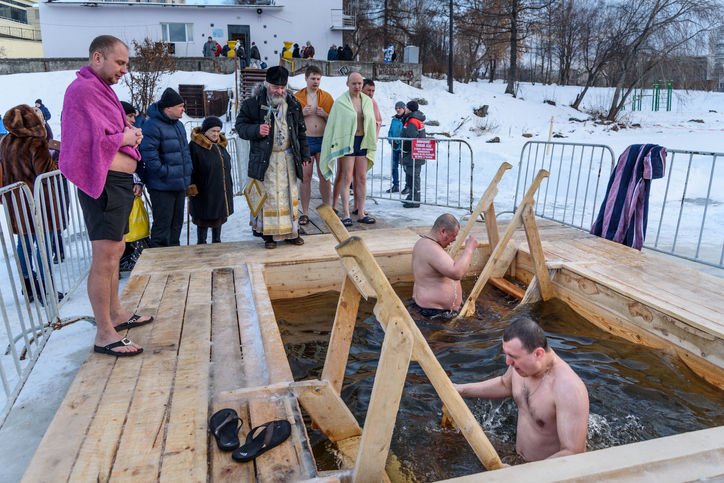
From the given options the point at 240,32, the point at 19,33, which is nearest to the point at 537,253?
the point at 240,32

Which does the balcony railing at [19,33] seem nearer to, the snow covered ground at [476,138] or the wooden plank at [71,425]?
the snow covered ground at [476,138]

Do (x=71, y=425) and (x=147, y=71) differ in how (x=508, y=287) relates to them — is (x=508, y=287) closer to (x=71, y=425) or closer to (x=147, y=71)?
(x=71, y=425)

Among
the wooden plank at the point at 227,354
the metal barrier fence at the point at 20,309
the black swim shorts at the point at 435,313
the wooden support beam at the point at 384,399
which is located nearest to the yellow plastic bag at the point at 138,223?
the metal barrier fence at the point at 20,309

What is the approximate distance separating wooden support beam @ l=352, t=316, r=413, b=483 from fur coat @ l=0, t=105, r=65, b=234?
4.08 metres

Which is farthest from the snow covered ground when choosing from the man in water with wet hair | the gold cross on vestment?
the man in water with wet hair

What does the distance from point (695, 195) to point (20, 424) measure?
435 inches

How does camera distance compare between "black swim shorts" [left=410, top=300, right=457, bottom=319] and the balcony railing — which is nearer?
"black swim shorts" [left=410, top=300, right=457, bottom=319]

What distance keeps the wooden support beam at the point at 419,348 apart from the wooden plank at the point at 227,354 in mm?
814

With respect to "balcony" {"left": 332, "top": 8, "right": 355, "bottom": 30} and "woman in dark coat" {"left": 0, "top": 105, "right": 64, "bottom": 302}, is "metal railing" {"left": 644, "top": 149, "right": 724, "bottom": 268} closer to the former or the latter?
"woman in dark coat" {"left": 0, "top": 105, "right": 64, "bottom": 302}

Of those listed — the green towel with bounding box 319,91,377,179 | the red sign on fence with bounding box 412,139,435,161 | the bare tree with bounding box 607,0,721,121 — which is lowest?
the red sign on fence with bounding box 412,139,435,161

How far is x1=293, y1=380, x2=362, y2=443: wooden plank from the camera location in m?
2.49

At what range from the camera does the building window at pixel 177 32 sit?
30406 mm

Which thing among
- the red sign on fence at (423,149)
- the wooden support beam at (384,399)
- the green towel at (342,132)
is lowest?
the wooden support beam at (384,399)

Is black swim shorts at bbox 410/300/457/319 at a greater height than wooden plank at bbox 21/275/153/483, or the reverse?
wooden plank at bbox 21/275/153/483
